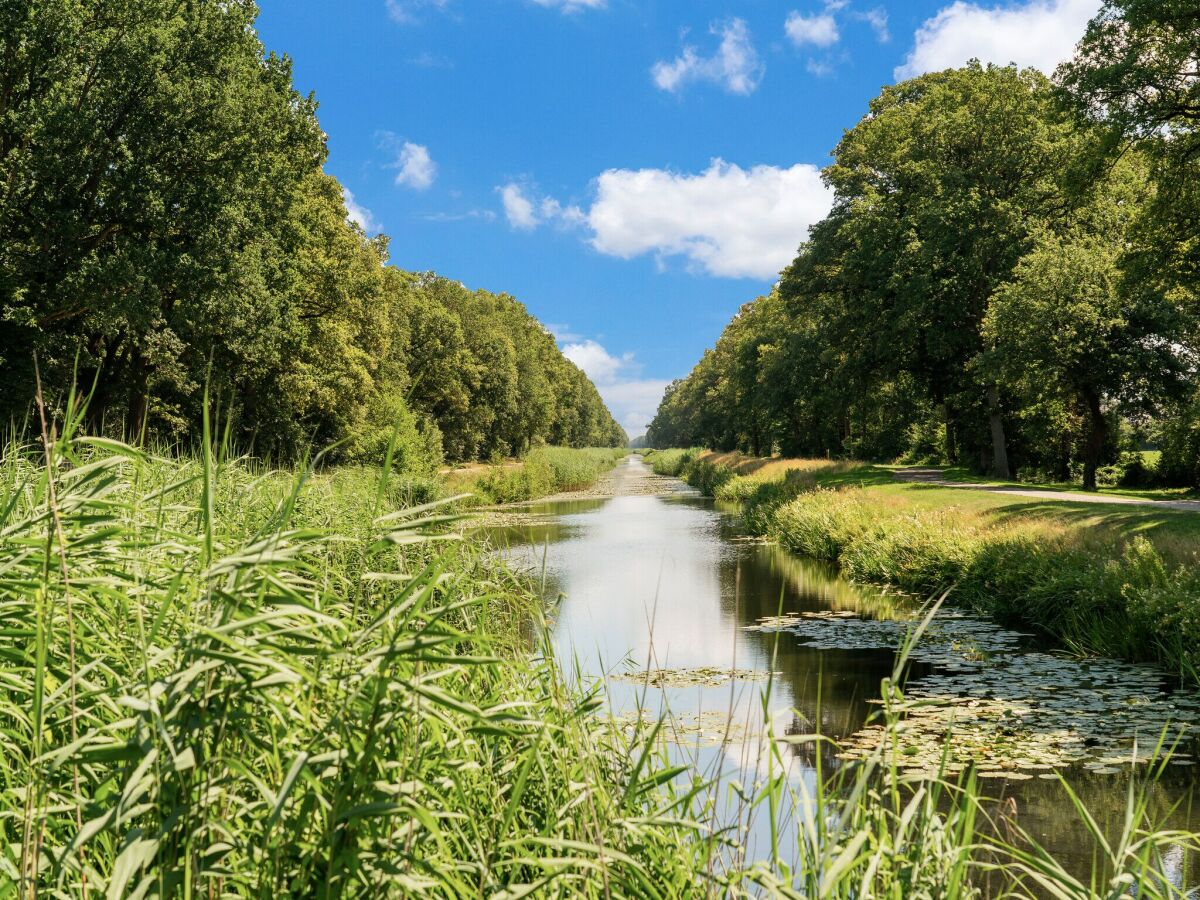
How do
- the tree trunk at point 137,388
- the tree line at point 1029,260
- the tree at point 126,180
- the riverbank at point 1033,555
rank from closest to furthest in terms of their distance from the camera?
the riverbank at point 1033,555
the tree line at point 1029,260
the tree at point 126,180
the tree trunk at point 137,388

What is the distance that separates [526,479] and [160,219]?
24.7 metres

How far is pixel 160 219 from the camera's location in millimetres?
18797

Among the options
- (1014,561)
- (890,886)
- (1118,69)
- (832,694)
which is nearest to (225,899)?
(890,886)

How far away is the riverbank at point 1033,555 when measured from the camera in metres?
9.30

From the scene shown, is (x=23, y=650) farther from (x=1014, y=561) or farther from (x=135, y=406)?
(x=135, y=406)

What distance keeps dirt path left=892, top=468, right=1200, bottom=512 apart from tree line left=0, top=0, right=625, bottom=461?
1429 cm

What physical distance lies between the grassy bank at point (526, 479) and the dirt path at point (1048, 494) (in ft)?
45.8

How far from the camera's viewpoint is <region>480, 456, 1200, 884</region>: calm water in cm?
556

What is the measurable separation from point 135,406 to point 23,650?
917 inches

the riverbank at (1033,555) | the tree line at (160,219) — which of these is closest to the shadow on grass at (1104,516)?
the riverbank at (1033,555)

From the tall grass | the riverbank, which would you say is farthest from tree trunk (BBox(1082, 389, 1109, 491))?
the tall grass

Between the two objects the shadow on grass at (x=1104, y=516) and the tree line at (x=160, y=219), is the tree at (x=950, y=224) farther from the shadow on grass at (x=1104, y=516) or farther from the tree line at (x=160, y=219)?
the tree line at (x=160, y=219)

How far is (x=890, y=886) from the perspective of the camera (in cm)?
272

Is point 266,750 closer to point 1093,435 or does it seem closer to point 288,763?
point 288,763
